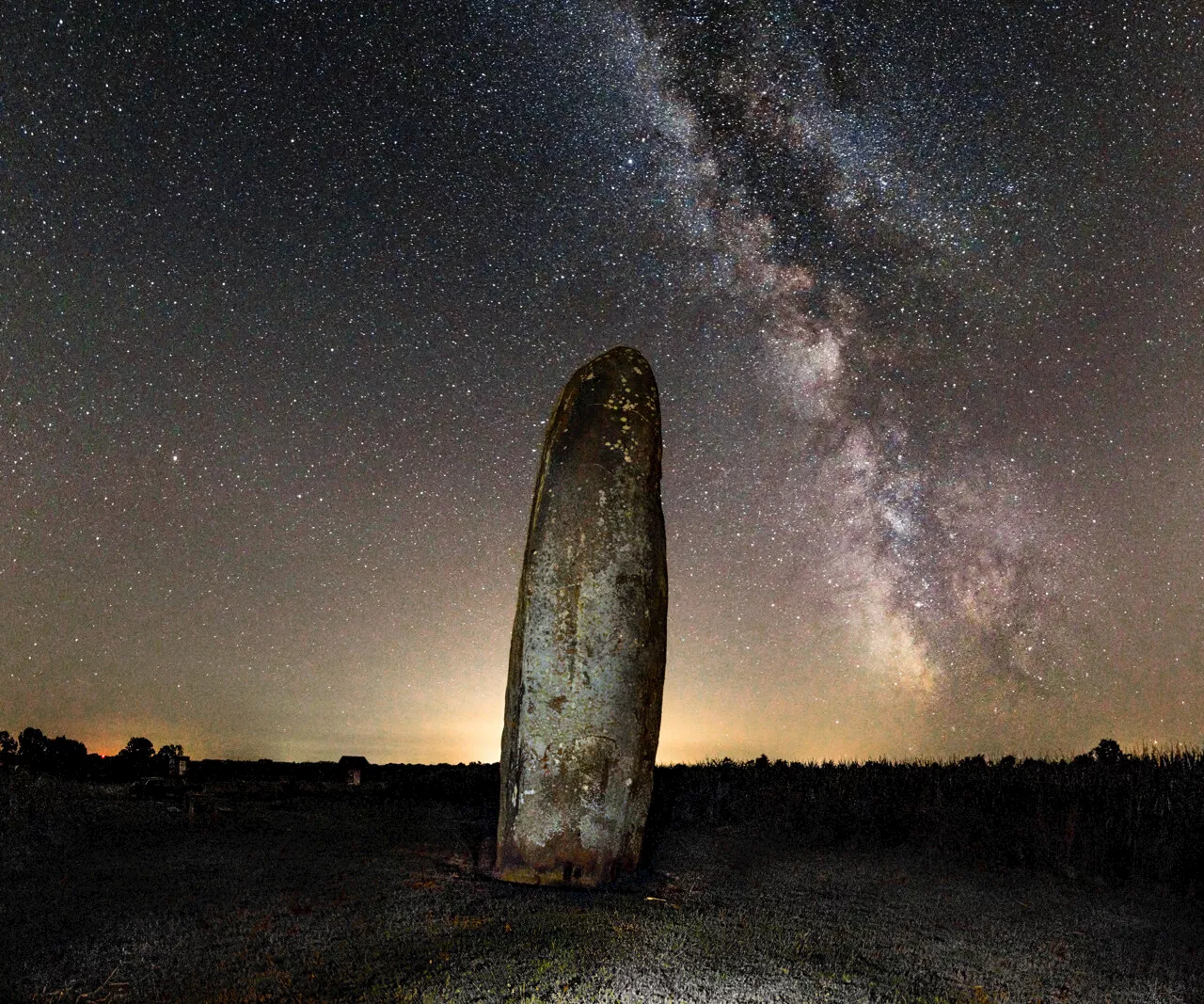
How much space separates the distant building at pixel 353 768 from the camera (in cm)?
2248

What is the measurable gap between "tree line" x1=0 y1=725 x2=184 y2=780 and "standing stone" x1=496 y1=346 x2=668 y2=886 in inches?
429

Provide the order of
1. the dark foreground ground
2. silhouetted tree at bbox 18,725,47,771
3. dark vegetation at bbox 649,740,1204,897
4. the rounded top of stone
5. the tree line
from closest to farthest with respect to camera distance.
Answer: the dark foreground ground
the rounded top of stone
dark vegetation at bbox 649,740,1204,897
the tree line
silhouetted tree at bbox 18,725,47,771

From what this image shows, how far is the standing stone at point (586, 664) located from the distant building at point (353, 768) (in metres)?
13.3

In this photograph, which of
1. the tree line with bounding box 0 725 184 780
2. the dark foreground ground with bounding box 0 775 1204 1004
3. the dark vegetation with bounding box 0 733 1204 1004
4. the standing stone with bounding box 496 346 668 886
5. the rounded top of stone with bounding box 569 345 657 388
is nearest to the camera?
the dark foreground ground with bounding box 0 775 1204 1004

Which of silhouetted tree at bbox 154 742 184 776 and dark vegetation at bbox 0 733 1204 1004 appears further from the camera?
silhouetted tree at bbox 154 742 184 776

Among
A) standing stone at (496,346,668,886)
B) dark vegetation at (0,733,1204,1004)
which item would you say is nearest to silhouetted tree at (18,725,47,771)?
dark vegetation at (0,733,1204,1004)

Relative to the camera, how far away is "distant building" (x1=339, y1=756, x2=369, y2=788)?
2248 cm

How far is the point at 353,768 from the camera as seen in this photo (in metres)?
26.2

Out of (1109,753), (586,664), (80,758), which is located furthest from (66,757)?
(1109,753)

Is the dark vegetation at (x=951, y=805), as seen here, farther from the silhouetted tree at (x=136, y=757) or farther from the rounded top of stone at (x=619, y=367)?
the rounded top of stone at (x=619, y=367)

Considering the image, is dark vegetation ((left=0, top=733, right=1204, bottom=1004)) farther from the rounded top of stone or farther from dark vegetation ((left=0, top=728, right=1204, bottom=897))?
the rounded top of stone

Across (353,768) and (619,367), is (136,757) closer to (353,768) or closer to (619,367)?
(353,768)

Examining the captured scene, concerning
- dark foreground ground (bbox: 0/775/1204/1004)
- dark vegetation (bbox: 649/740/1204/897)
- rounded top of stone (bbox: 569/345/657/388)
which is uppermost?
rounded top of stone (bbox: 569/345/657/388)

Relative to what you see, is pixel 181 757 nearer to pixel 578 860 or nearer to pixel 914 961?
pixel 578 860
